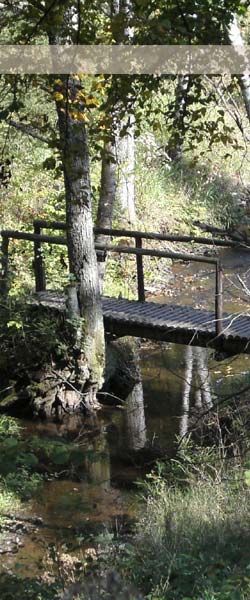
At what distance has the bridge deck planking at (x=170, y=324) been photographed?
916 cm

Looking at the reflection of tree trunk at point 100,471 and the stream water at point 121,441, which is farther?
the reflection of tree trunk at point 100,471

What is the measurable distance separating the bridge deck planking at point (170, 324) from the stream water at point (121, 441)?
0.42m

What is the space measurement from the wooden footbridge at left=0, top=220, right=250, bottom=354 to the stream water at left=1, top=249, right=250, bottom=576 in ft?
1.40

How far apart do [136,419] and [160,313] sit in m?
1.24

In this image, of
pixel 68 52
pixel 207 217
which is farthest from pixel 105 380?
pixel 207 217

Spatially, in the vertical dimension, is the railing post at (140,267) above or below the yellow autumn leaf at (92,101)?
below

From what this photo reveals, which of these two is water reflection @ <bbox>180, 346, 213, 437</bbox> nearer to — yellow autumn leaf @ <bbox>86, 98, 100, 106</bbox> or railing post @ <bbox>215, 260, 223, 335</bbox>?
railing post @ <bbox>215, 260, 223, 335</bbox>

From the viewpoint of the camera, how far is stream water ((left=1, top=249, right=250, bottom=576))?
6.41 meters

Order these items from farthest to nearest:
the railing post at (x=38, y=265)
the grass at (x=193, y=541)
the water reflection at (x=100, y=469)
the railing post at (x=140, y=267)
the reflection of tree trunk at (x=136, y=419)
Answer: the railing post at (x=38, y=265) → the railing post at (x=140, y=267) → the reflection of tree trunk at (x=136, y=419) → the water reflection at (x=100, y=469) → the grass at (x=193, y=541)

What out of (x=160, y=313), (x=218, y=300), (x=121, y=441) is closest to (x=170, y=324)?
(x=160, y=313)

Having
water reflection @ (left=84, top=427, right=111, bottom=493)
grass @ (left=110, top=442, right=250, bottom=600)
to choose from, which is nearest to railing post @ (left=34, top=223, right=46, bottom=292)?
water reflection @ (left=84, top=427, right=111, bottom=493)

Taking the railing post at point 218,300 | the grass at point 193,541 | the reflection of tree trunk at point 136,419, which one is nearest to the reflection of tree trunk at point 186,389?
the reflection of tree trunk at point 136,419

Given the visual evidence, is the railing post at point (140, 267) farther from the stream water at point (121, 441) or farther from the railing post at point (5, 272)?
the railing post at point (5, 272)

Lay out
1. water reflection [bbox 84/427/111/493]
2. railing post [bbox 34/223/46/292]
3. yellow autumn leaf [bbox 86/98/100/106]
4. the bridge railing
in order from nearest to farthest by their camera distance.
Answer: yellow autumn leaf [bbox 86/98/100/106], water reflection [bbox 84/427/111/493], the bridge railing, railing post [bbox 34/223/46/292]
